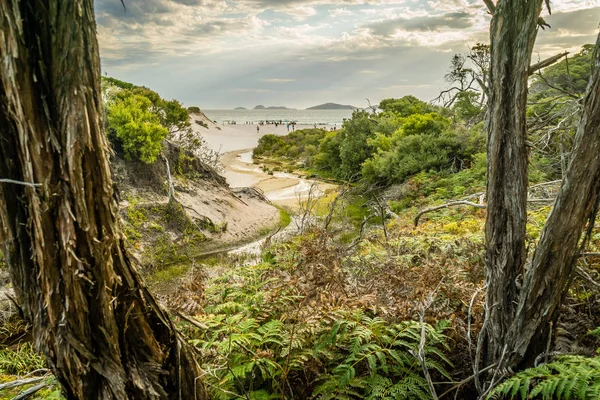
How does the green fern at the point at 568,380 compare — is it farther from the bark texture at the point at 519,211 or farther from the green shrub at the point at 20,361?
the green shrub at the point at 20,361

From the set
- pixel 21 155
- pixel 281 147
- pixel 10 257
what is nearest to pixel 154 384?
pixel 10 257

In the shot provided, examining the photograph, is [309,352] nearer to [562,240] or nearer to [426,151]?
[562,240]

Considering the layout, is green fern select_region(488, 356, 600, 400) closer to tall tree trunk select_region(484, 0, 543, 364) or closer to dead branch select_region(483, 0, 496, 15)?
tall tree trunk select_region(484, 0, 543, 364)

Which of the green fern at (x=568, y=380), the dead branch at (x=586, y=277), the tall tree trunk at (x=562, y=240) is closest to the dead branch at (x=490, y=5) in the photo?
the tall tree trunk at (x=562, y=240)

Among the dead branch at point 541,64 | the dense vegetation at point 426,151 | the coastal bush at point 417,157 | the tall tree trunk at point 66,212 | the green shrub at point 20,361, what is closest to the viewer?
the tall tree trunk at point 66,212

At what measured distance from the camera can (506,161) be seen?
2.53m

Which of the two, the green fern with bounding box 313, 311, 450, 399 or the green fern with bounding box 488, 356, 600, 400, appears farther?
the green fern with bounding box 313, 311, 450, 399

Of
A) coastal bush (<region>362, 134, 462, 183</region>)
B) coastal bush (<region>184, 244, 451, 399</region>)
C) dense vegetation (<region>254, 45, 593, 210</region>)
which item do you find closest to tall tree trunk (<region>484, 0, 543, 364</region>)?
coastal bush (<region>184, 244, 451, 399</region>)

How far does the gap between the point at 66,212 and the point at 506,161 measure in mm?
2447

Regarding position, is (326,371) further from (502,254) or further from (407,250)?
(407,250)

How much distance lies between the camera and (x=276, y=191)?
2019cm

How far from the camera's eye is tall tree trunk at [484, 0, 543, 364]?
240 centimetres

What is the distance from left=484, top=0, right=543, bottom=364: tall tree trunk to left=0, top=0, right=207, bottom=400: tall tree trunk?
2192 millimetres

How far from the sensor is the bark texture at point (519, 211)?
2.21 m
